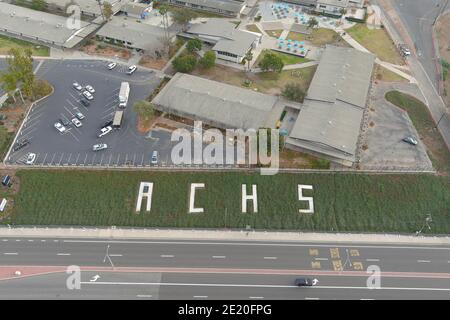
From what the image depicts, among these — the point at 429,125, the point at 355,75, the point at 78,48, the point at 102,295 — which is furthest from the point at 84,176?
the point at 429,125

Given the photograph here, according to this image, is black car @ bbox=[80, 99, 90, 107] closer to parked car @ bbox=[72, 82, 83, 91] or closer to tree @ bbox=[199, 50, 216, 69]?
parked car @ bbox=[72, 82, 83, 91]

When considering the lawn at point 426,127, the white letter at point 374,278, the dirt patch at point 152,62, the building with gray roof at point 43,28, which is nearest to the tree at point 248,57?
the dirt patch at point 152,62

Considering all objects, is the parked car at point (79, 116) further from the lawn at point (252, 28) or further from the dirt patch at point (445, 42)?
the dirt patch at point (445, 42)

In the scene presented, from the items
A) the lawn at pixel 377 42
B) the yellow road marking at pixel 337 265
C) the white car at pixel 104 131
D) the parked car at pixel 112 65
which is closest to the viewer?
the yellow road marking at pixel 337 265

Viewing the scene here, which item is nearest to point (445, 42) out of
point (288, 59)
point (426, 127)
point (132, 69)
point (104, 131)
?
point (426, 127)

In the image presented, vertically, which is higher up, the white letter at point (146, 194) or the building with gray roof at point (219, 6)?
the building with gray roof at point (219, 6)

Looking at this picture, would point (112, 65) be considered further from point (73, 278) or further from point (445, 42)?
point (445, 42)

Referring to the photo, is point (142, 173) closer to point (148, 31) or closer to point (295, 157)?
point (295, 157)
